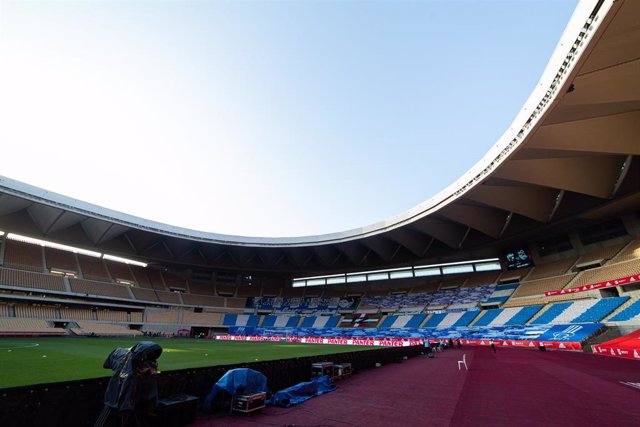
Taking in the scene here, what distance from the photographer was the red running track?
6.53 metres

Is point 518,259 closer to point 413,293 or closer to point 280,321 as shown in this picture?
point 413,293

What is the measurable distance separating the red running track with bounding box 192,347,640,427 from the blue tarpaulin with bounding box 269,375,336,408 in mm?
289

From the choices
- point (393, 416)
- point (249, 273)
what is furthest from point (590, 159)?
point (249, 273)

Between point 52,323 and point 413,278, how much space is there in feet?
162

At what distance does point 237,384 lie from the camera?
7.39 metres

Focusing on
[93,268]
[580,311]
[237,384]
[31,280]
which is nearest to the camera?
[237,384]

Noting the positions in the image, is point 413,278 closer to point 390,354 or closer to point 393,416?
point 390,354

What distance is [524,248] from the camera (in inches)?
1555

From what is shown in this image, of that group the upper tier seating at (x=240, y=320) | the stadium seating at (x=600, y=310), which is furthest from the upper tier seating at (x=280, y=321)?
the stadium seating at (x=600, y=310)

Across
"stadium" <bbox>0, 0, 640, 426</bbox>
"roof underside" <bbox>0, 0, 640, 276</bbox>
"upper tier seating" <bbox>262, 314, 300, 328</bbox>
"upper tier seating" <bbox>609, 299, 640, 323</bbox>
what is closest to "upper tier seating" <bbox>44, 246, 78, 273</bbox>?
"stadium" <bbox>0, 0, 640, 426</bbox>

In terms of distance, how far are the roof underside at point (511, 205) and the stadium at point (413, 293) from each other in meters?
0.15

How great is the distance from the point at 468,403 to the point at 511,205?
2497 cm

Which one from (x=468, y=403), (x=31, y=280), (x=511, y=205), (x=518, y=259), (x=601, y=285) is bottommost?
(x=468, y=403)

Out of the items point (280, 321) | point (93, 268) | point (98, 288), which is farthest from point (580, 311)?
point (93, 268)
